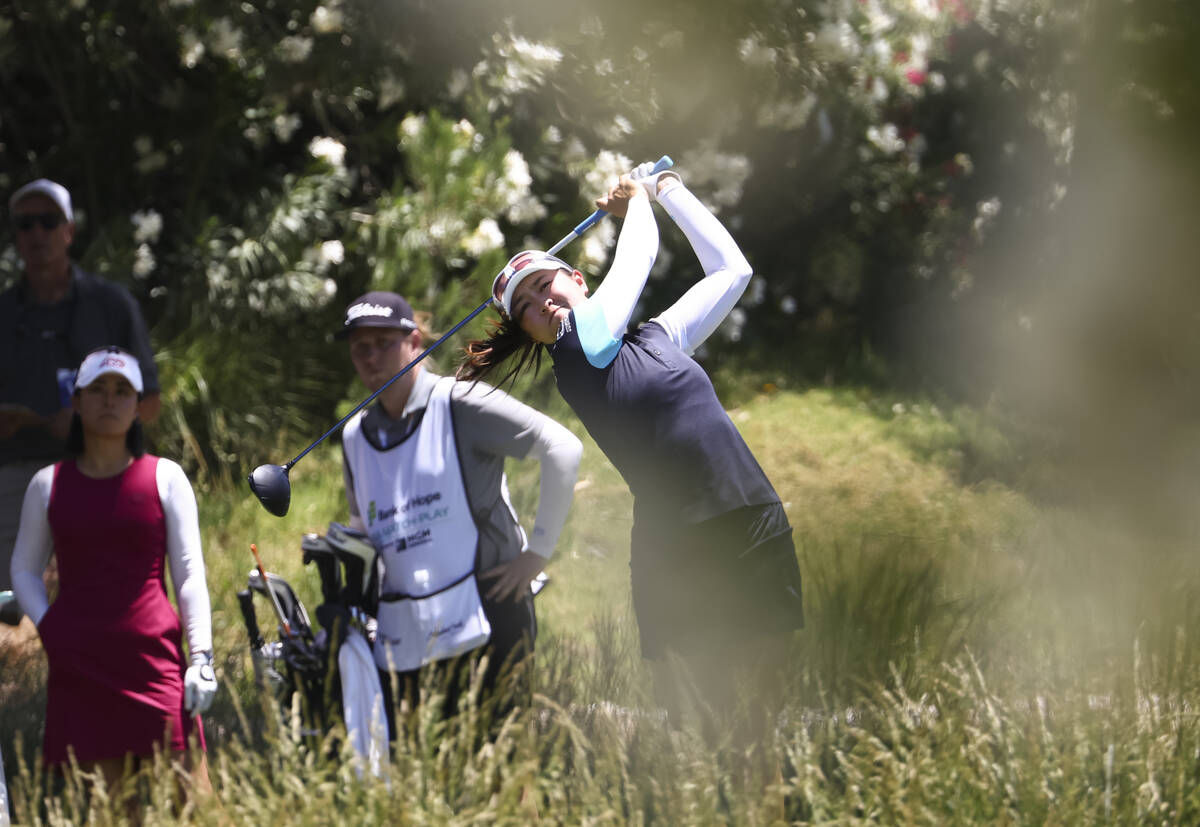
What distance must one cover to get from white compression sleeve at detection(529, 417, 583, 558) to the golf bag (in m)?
0.44

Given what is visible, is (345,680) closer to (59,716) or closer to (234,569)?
(59,716)

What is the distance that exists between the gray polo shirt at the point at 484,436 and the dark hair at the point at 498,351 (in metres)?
0.07

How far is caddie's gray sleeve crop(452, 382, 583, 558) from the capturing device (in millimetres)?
3455

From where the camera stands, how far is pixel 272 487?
3.37m

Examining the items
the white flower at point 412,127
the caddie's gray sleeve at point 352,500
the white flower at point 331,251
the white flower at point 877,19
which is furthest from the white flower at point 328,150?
the caddie's gray sleeve at point 352,500

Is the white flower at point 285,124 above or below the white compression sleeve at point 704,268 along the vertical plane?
above

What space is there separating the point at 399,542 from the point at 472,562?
7.6 inches

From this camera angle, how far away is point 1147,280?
842cm

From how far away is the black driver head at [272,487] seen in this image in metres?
3.35

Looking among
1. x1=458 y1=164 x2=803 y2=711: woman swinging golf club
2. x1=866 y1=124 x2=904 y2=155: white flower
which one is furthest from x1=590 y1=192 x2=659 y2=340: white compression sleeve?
x1=866 y1=124 x2=904 y2=155: white flower

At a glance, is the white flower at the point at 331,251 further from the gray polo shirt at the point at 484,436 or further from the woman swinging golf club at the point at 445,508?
the gray polo shirt at the point at 484,436

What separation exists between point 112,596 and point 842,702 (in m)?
2.03

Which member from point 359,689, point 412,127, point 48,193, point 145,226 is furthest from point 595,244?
point 359,689

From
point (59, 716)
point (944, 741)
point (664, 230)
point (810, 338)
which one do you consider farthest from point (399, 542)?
point (810, 338)
